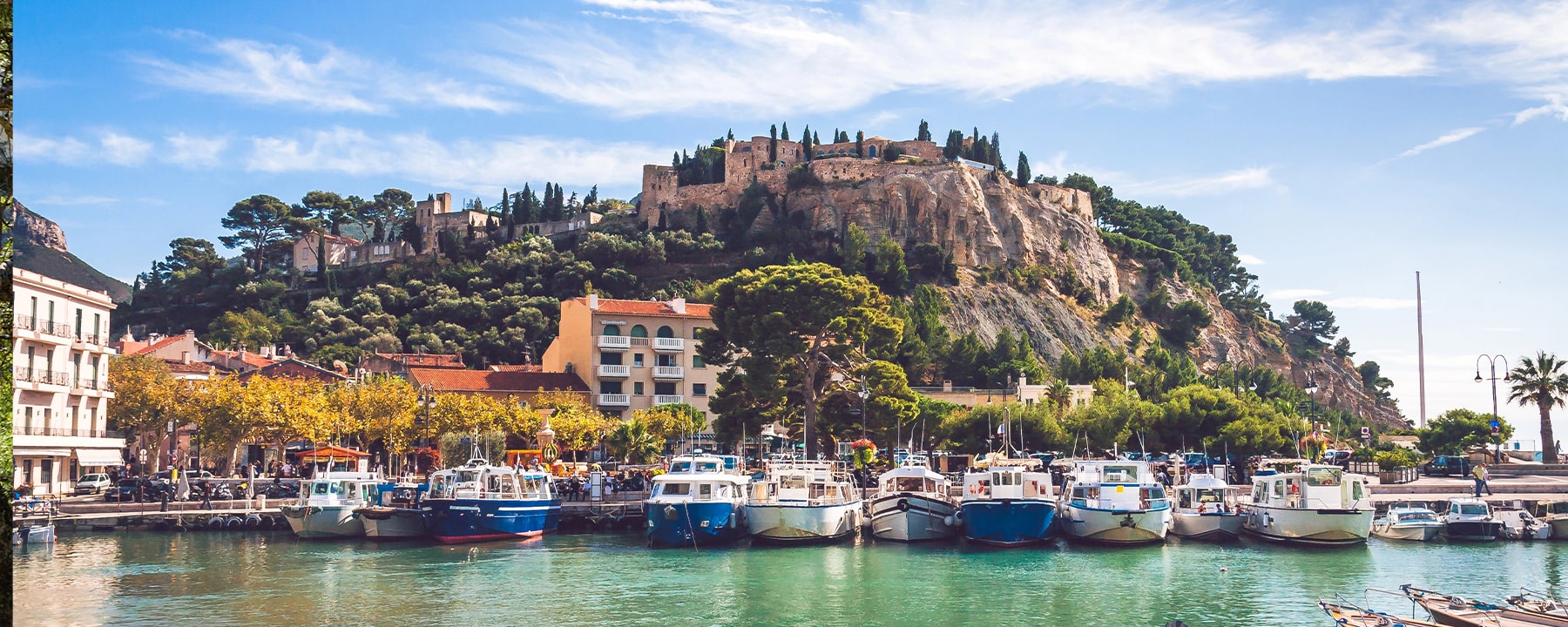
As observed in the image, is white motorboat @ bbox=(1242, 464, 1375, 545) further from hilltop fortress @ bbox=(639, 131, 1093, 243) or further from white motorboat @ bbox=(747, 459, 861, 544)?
hilltop fortress @ bbox=(639, 131, 1093, 243)

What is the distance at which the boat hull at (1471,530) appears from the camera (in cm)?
4425

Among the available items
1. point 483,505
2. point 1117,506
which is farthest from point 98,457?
point 1117,506

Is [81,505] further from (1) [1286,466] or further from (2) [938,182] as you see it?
(2) [938,182]

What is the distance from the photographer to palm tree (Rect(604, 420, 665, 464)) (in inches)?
2530

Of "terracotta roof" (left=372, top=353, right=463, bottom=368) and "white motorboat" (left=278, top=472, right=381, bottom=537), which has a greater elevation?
"terracotta roof" (left=372, top=353, right=463, bottom=368)

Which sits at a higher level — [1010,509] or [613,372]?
[613,372]

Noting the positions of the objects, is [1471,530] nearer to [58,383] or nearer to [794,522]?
[794,522]

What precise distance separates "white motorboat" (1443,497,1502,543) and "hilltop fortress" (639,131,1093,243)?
93.4 metres

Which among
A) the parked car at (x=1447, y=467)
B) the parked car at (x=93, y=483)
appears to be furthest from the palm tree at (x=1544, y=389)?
the parked car at (x=93, y=483)

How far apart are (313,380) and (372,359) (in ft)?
102

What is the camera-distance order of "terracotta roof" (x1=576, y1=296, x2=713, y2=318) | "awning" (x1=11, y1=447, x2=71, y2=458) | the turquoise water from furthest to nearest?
"terracotta roof" (x1=576, y1=296, x2=713, y2=318)
"awning" (x1=11, y1=447, x2=71, y2=458)
the turquoise water

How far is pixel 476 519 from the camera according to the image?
43562 millimetres

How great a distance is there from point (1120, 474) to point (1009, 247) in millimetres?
101161

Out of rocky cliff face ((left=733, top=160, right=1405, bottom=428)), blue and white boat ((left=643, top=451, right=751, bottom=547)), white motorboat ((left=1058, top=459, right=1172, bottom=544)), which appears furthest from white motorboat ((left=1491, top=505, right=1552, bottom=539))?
rocky cliff face ((left=733, top=160, right=1405, bottom=428))
